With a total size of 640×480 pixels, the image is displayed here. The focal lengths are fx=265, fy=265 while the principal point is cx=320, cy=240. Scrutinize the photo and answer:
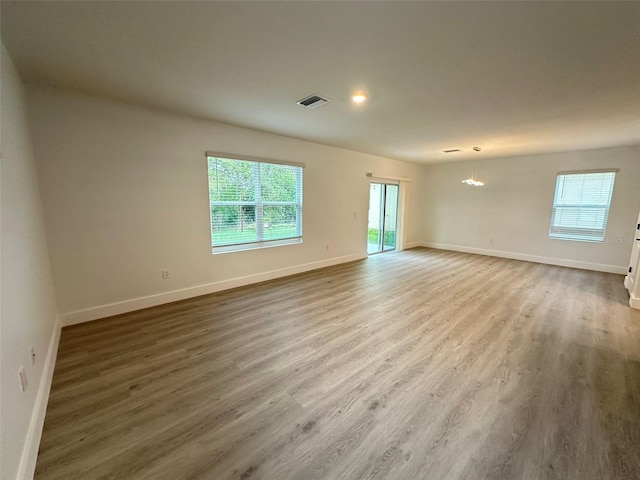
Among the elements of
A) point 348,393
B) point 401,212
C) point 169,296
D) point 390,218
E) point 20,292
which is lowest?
point 348,393

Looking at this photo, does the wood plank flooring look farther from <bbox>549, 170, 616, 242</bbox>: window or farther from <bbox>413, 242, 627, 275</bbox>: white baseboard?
<bbox>549, 170, 616, 242</bbox>: window

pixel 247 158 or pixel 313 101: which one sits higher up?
pixel 313 101

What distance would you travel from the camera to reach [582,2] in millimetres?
1384

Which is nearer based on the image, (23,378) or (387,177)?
(23,378)

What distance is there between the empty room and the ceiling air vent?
28 mm

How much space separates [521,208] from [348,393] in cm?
650

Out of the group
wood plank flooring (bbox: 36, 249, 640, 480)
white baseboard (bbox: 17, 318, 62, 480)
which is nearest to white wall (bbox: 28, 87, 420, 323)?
wood plank flooring (bbox: 36, 249, 640, 480)

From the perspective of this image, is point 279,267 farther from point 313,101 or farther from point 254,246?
point 313,101

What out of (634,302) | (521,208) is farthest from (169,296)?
(521,208)

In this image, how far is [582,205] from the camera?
548 cm

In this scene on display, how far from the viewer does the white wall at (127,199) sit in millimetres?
2715

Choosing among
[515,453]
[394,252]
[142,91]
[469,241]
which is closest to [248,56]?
[142,91]

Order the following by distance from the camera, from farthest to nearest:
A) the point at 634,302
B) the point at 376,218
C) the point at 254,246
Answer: the point at 376,218 → the point at 254,246 → the point at 634,302

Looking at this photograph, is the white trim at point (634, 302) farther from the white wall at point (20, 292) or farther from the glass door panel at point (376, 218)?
the white wall at point (20, 292)
